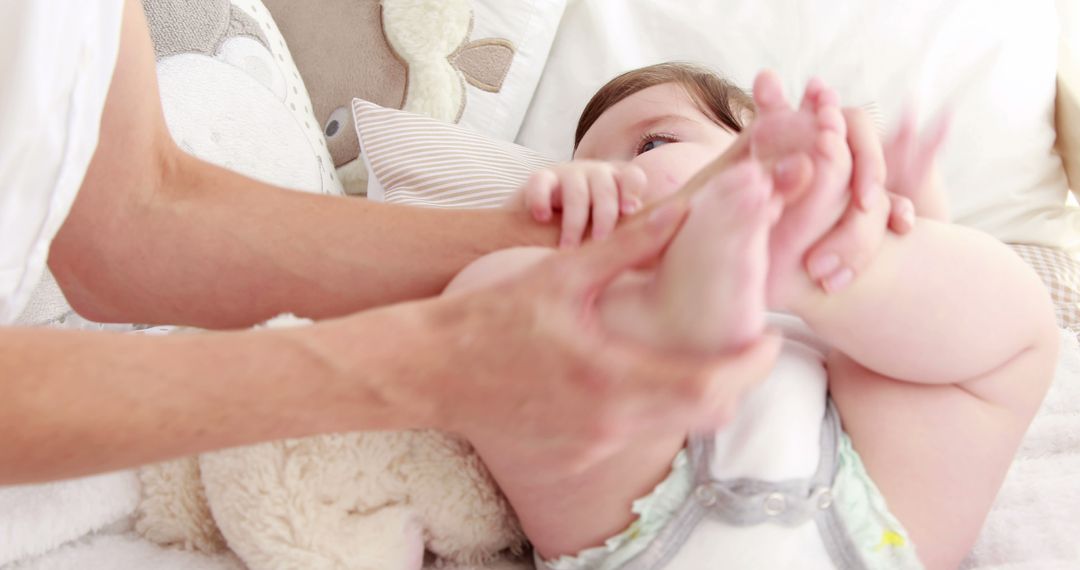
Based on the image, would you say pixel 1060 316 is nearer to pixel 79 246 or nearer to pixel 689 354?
pixel 689 354

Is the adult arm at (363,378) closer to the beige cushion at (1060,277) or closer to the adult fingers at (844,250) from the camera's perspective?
the adult fingers at (844,250)

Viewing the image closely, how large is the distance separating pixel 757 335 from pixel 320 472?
1.42ft

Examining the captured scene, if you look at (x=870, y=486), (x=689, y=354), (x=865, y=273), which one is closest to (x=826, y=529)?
(x=870, y=486)

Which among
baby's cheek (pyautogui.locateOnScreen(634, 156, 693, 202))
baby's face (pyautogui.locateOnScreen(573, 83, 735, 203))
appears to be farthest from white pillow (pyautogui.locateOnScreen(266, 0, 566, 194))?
baby's cheek (pyautogui.locateOnScreen(634, 156, 693, 202))

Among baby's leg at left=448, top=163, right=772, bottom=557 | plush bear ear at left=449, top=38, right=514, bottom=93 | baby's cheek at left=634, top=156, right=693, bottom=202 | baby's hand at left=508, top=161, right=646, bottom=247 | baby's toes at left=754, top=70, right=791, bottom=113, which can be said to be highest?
baby's toes at left=754, top=70, right=791, bottom=113

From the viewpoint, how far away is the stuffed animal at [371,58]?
1.62 metres

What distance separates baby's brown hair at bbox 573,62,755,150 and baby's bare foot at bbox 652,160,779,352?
770 mm

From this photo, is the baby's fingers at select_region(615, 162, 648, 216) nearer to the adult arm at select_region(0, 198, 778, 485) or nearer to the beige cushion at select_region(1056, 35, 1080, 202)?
the adult arm at select_region(0, 198, 778, 485)

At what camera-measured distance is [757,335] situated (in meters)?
0.48

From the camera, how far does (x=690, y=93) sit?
1274 mm

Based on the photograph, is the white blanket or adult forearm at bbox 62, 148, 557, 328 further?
adult forearm at bbox 62, 148, 557, 328

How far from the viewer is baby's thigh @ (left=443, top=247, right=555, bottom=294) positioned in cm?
82

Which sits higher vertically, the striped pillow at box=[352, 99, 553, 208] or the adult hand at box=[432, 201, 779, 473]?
the adult hand at box=[432, 201, 779, 473]

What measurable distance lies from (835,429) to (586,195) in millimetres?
311
